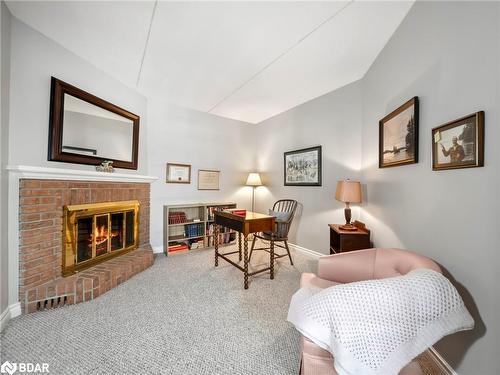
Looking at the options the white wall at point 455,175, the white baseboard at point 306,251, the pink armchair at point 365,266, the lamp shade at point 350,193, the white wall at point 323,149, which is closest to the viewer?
the white wall at point 455,175

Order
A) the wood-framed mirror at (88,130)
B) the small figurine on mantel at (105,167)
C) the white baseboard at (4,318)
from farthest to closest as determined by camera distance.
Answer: the small figurine on mantel at (105,167)
the wood-framed mirror at (88,130)
the white baseboard at (4,318)

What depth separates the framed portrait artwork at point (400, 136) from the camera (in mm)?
1551

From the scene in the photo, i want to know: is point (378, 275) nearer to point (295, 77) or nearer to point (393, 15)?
point (393, 15)

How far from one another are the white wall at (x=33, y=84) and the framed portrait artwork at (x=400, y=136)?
11.1ft

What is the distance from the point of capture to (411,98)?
160 centimetres

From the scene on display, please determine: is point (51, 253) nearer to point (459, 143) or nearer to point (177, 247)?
point (177, 247)

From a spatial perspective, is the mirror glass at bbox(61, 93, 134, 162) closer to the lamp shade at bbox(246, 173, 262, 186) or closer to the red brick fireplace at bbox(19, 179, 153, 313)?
the red brick fireplace at bbox(19, 179, 153, 313)

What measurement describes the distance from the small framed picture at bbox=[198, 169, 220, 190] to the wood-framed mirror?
3.85ft

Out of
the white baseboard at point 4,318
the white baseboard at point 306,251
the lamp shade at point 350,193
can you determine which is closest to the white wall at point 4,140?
the white baseboard at point 4,318

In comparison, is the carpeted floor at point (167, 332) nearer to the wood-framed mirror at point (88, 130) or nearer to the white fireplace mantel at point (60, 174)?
the white fireplace mantel at point (60, 174)

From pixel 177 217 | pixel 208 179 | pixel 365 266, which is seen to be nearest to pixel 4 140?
pixel 177 217

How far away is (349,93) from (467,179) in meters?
2.08

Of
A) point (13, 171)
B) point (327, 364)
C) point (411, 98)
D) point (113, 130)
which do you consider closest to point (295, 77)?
point (411, 98)

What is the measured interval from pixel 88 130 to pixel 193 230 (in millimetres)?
2111
